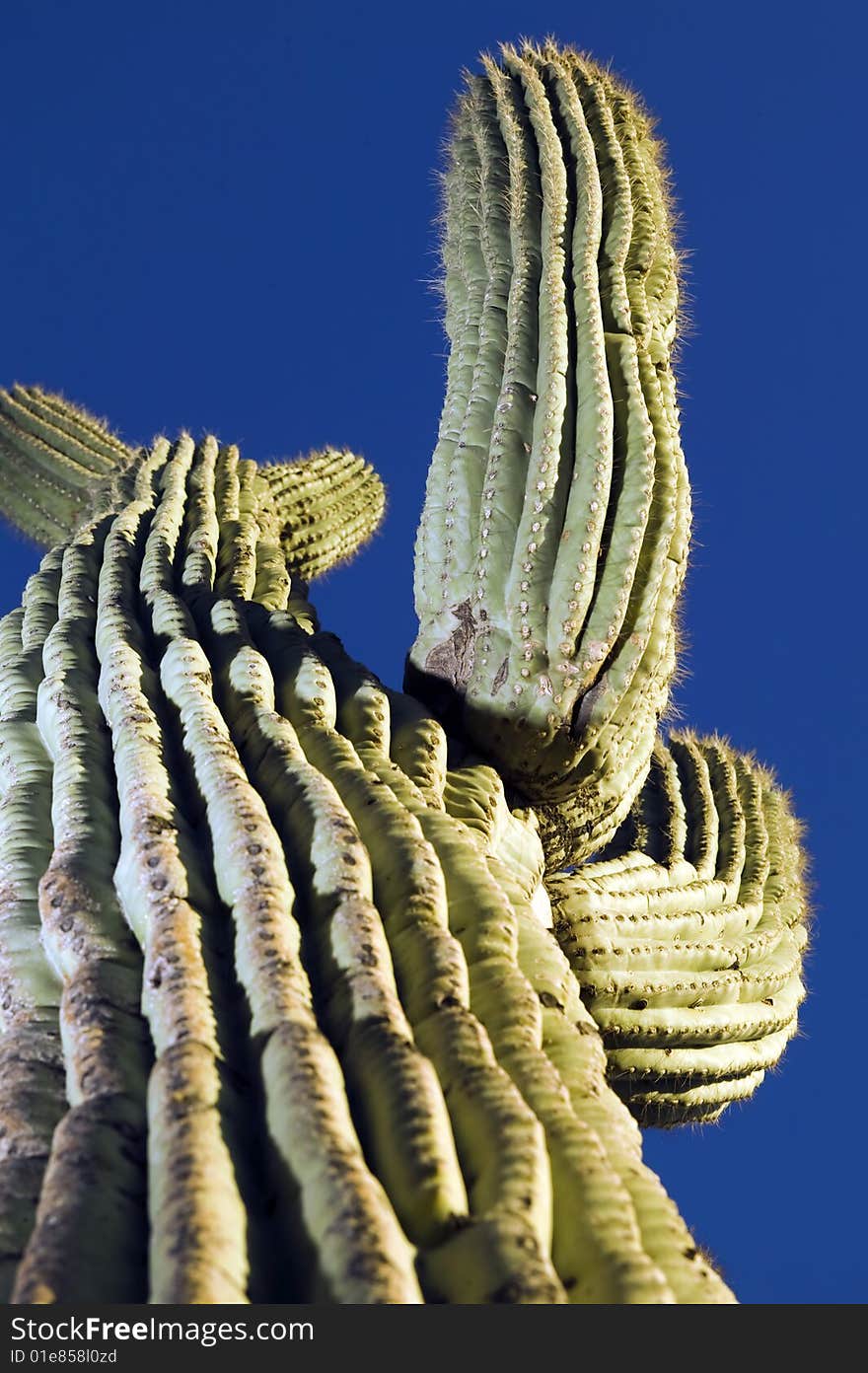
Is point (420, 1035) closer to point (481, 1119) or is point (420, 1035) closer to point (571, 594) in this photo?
point (481, 1119)

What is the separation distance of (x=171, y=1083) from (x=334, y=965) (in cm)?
36

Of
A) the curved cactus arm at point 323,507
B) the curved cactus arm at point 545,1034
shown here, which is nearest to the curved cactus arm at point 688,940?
the curved cactus arm at point 545,1034

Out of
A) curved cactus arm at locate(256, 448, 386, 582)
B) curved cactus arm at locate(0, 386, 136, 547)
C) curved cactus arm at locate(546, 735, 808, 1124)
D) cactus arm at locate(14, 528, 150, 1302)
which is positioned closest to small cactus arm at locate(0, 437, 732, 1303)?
cactus arm at locate(14, 528, 150, 1302)

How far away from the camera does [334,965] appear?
216 centimetres

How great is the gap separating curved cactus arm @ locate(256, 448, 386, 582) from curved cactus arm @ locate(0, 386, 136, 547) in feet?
2.05

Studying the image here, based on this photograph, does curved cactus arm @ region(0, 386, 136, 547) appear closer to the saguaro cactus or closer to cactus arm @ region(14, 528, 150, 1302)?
the saguaro cactus

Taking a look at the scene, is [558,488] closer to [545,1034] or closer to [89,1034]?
[545,1034]

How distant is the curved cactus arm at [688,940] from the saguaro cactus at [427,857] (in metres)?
0.01

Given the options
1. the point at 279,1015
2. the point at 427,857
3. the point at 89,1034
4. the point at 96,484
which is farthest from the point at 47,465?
the point at 279,1015

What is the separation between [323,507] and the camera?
5.69 meters

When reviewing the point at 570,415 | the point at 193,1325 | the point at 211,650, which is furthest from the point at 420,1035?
the point at 570,415

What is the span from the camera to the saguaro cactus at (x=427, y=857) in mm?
1740

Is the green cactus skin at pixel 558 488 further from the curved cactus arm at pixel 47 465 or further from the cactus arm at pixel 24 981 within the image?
the curved cactus arm at pixel 47 465

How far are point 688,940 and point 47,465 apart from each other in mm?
3317
